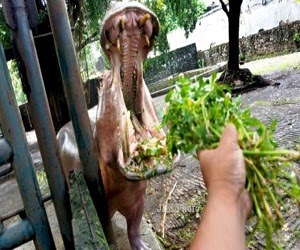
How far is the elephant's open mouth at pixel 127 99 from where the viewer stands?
1720mm

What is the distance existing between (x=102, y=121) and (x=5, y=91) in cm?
66

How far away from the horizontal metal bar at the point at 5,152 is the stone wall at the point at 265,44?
16.4 meters

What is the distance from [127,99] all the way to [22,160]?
2.38 feet

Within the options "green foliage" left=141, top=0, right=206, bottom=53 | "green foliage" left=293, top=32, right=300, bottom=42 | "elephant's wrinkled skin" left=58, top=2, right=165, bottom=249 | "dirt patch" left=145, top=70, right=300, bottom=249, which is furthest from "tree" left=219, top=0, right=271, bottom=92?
"green foliage" left=293, top=32, right=300, bottom=42

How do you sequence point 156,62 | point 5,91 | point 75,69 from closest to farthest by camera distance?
point 5,91 < point 75,69 < point 156,62

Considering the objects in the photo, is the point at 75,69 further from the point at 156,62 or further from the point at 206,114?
the point at 156,62

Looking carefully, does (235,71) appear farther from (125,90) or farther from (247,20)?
(247,20)

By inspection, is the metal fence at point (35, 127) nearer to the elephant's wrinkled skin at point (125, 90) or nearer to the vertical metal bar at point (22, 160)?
the vertical metal bar at point (22, 160)

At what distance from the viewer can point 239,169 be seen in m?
→ 0.91

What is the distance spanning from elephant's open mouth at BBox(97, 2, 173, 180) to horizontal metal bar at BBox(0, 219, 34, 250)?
0.52m

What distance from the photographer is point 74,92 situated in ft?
5.48

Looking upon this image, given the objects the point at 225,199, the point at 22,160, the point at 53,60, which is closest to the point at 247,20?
the point at 53,60

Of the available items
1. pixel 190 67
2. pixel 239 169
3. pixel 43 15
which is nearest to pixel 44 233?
pixel 239 169

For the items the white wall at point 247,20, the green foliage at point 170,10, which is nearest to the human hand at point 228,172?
the green foliage at point 170,10
